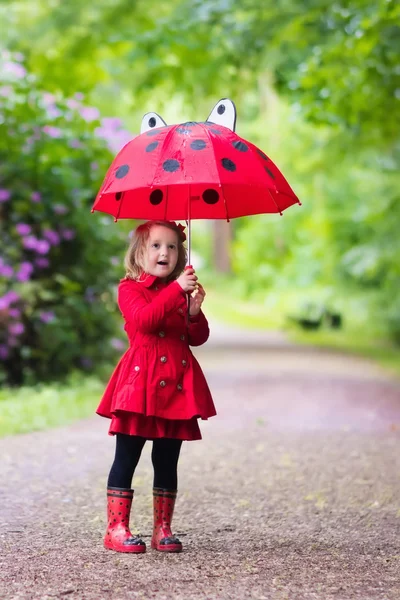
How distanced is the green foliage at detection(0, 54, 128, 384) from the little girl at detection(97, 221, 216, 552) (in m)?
5.33

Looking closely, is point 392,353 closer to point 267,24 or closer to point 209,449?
point 267,24

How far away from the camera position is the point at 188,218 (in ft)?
14.2

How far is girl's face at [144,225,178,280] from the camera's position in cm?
425

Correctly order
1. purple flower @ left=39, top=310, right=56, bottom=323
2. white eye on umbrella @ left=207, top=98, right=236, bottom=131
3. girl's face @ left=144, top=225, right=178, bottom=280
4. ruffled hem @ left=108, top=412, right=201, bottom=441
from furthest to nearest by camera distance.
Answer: purple flower @ left=39, top=310, right=56, bottom=323, white eye on umbrella @ left=207, top=98, right=236, bottom=131, girl's face @ left=144, top=225, right=178, bottom=280, ruffled hem @ left=108, top=412, right=201, bottom=441

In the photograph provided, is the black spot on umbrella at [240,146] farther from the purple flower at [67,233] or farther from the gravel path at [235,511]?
the purple flower at [67,233]

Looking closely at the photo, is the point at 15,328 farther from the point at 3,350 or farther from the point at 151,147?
the point at 151,147

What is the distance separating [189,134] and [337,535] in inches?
78.9

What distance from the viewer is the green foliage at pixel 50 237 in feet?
31.9

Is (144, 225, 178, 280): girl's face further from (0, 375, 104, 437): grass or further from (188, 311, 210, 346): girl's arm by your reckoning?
(0, 375, 104, 437): grass

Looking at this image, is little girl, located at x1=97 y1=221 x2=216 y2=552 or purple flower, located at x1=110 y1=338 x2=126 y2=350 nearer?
little girl, located at x1=97 y1=221 x2=216 y2=552

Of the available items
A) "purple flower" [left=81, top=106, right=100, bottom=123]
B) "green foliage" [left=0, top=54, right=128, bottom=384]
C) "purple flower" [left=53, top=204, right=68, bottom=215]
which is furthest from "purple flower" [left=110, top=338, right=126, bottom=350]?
"purple flower" [left=81, top=106, right=100, bottom=123]

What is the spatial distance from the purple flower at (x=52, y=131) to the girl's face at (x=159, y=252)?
6058mm

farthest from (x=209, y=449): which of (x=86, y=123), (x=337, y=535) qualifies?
(x=86, y=123)

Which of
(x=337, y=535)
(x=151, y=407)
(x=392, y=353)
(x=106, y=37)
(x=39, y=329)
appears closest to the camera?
(x=151, y=407)
